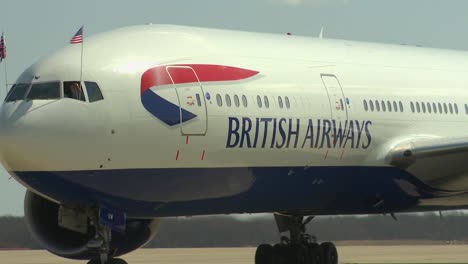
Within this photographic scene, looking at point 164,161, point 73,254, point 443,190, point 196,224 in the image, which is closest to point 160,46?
point 164,161

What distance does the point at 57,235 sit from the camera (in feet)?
83.7

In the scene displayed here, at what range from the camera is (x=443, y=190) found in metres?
27.8

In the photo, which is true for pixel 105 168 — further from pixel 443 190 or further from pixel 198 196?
pixel 443 190

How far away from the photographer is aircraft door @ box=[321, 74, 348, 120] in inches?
1027

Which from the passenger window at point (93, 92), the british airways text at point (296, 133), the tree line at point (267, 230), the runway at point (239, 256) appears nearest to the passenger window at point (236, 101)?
the british airways text at point (296, 133)

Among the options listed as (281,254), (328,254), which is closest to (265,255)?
(281,254)

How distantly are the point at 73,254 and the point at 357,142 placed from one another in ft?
18.8

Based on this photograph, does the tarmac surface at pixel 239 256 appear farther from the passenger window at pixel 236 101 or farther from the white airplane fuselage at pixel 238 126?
the passenger window at pixel 236 101

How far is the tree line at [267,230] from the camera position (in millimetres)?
43438

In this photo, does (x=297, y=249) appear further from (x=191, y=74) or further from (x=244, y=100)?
(x=191, y=74)

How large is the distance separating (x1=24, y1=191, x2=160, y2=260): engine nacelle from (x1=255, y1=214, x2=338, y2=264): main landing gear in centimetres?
420

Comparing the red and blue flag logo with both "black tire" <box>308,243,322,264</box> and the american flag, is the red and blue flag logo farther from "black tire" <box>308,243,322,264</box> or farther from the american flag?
"black tire" <box>308,243,322,264</box>

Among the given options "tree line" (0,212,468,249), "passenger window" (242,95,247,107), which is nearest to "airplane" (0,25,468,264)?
"passenger window" (242,95,247,107)

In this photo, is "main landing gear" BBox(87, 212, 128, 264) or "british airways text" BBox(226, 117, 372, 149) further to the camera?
"british airways text" BBox(226, 117, 372, 149)
